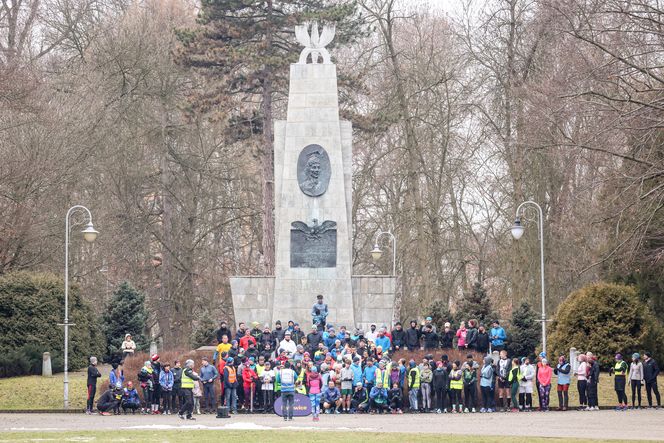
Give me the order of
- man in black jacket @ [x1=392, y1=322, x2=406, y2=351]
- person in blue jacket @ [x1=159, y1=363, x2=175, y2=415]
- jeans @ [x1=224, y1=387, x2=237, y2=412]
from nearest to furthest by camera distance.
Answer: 1. jeans @ [x1=224, y1=387, x2=237, y2=412]
2. person in blue jacket @ [x1=159, y1=363, x2=175, y2=415]
3. man in black jacket @ [x1=392, y1=322, x2=406, y2=351]

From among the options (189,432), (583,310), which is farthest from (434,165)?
(189,432)

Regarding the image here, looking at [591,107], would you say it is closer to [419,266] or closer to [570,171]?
[570,171]

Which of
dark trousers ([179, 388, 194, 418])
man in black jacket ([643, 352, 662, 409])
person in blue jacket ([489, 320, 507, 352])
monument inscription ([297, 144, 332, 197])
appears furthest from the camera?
monument inscription ([297, 144, 332, 197])

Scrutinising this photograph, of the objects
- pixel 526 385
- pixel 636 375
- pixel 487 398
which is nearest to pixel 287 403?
pixel 487 398

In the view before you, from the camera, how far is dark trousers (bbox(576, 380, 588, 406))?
32594 mm

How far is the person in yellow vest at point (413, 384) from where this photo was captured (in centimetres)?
3225

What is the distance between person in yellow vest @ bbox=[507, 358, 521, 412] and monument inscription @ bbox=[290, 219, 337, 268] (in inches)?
375

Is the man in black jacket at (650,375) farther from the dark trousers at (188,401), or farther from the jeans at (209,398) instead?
the dark trousers at (188,401)

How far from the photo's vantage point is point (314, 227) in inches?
1607

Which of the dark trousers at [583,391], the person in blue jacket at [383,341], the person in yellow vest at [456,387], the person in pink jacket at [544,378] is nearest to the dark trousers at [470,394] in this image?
the person in yellow vest at [456,387]

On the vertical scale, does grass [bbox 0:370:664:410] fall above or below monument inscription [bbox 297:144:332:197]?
below

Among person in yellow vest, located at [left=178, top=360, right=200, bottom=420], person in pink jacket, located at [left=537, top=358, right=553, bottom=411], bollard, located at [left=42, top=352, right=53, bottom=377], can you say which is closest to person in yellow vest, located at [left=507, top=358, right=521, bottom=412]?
person in pink jacket, located at [left=537, top=358, right=553, bottom=411]

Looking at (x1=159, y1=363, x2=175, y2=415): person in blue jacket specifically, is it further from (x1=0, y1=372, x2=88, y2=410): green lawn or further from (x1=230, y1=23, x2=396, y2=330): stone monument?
(x1=230, y1=23, x2=396, y2=330): stone monument

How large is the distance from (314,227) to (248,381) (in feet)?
30.9
